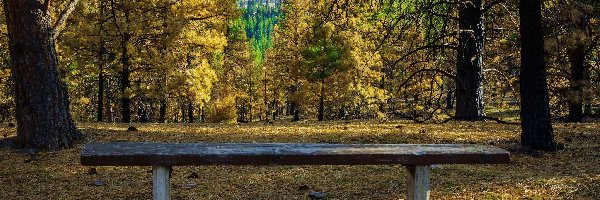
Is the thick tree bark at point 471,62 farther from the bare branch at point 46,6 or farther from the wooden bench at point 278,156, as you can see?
the bare branch at point 46,6

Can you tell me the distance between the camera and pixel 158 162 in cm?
372

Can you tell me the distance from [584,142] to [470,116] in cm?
351

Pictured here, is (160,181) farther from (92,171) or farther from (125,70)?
(125,70)

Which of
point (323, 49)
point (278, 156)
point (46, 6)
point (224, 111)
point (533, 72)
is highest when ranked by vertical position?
point (323, 49)

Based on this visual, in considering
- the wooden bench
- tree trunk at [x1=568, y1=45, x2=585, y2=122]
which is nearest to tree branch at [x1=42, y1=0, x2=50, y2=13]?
the wooden bench

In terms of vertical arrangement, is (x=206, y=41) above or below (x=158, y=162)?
above

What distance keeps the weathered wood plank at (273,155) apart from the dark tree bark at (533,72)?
3577mm

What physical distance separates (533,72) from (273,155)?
16.5 ft

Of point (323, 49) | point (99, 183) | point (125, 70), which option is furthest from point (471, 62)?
point (323, 49)

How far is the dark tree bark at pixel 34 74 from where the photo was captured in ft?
24.3

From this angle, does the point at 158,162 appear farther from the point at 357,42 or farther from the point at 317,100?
the point at 317,100

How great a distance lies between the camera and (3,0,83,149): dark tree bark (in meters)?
7.39

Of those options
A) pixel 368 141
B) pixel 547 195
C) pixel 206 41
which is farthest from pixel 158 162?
pixel 206 41

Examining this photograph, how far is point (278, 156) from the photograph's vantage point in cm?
379
